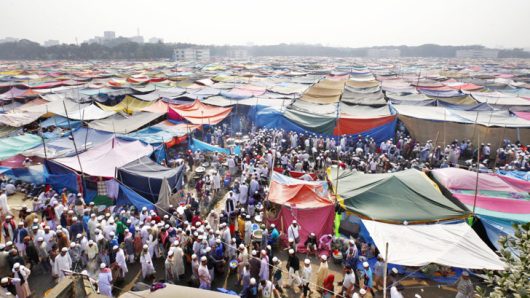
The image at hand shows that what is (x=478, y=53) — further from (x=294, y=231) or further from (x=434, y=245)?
(x=294, y=231)

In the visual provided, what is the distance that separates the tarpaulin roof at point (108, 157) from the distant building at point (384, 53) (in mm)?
158744

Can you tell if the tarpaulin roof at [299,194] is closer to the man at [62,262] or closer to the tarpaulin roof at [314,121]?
the man at [62,262]

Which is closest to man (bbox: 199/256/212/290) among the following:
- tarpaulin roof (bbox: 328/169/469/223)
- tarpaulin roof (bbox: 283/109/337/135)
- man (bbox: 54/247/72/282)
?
man (bbox: 54/247/72/282)

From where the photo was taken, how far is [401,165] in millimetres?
15023

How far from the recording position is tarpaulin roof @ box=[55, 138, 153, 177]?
11.3m

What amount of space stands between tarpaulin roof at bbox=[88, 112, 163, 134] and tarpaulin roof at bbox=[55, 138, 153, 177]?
338 centimetres

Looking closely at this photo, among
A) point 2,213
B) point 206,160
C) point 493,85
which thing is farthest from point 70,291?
point 493,85

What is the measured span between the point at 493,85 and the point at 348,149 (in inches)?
1125

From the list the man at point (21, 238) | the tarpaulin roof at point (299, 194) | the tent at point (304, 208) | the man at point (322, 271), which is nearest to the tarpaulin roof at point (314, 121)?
the tarpaulin roof at point (299, 194)

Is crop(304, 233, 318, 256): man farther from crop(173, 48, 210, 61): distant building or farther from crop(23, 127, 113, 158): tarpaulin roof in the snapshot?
crop(173, 48, 210, 61): distant building

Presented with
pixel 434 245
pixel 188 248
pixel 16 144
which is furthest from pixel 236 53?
pixel 434 245

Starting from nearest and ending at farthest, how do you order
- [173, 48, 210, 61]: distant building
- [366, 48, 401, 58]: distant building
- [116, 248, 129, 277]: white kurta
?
[116, 248, 129, 277]: white kurta < [173, 48, 210, 61]: distant building < [366, 48, 401, 58]: distant building

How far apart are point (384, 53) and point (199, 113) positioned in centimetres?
15466

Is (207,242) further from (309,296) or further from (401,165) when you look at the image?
(401,165)
